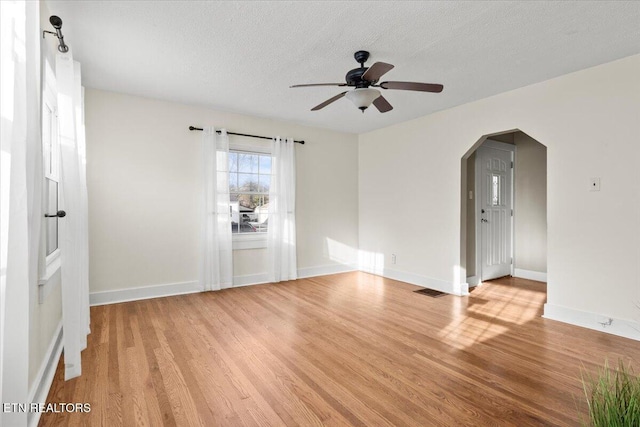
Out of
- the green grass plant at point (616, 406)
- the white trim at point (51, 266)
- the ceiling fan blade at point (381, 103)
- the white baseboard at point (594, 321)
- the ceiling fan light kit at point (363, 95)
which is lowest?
the white baseboard at point (594, 321)

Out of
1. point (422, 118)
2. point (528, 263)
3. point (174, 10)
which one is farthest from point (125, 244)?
point (528, 263)

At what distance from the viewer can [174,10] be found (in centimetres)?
228

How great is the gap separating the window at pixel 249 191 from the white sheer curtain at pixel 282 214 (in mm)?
131

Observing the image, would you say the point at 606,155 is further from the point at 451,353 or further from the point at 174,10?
the point at 174,10

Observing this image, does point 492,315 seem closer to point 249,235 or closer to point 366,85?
point 366,85

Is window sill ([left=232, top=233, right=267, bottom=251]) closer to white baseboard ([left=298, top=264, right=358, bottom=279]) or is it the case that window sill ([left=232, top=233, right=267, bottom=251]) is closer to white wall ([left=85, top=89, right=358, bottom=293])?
white wall ([left=85, top=89, right=358, bottom=293])

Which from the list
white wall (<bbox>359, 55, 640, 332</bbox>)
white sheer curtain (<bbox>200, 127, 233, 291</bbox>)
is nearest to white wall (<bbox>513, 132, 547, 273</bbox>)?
white wall (<bbox>359, 55, 640, 332</bbox>)

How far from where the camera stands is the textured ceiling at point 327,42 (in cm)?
228

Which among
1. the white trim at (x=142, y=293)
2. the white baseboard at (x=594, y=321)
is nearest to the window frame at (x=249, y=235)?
the white trim at (x=142, y=293)

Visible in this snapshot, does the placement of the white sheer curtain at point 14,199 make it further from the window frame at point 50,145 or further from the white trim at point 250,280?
the white trim at point 250,280

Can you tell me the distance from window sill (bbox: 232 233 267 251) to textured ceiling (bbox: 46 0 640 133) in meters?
2.11

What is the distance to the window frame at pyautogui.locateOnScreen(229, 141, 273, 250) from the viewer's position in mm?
4832

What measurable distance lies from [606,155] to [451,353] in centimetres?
246

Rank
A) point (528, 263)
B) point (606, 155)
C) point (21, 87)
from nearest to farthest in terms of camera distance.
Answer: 1. point (21, 87)
2. point (606, 155)
3. point (528, 263)
